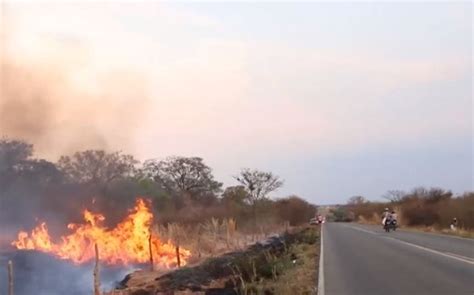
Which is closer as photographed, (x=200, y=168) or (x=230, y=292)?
(x=230, y=292)

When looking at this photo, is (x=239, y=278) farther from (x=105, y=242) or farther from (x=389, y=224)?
(x=389, y=224)

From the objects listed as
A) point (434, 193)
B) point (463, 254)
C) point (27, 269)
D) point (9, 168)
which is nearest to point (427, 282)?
point (463, 254)

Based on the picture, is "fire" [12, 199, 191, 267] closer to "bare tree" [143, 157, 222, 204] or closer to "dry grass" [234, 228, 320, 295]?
"dry grass" [234, 228, 320, 295]

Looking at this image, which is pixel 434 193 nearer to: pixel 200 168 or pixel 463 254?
pixel 200 168

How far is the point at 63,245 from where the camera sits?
29516mm

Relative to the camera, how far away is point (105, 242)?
29.0 meters

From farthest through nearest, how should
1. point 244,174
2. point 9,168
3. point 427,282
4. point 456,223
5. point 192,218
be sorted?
point 244,174 → point 456,223 → point 192,218 → point 9,168 → point 427,282

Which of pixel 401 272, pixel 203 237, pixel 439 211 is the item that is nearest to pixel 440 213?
pixel 439 211

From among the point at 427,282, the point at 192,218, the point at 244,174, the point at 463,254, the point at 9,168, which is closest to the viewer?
the point at 427,282

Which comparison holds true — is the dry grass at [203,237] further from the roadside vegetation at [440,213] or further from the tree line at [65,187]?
the roadside vegetation at [440,213]

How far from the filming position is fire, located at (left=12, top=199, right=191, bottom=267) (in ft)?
95.0

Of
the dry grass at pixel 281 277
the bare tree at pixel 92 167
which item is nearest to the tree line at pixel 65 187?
the bare tree at pixel 92 167

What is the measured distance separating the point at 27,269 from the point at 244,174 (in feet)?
193

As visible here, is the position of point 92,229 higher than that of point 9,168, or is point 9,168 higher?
point 9,168
